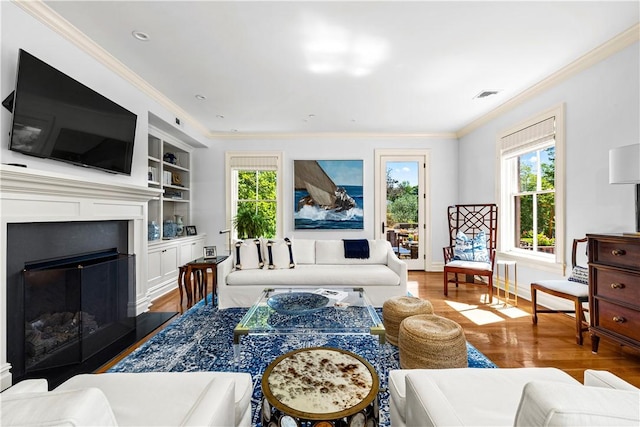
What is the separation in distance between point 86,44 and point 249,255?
2.53 meters

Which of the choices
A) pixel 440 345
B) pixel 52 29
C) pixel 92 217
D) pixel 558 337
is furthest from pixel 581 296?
pixel 52 29

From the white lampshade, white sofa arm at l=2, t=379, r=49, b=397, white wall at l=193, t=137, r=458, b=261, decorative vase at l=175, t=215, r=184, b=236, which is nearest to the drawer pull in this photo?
the white lampshade

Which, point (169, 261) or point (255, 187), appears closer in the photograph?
point (169, 261)

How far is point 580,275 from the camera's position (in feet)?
8.84

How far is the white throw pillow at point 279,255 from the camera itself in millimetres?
3604

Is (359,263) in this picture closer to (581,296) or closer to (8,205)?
(581,296)

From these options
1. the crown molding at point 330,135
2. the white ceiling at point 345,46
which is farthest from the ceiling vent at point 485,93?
the crown molding at point 330,135

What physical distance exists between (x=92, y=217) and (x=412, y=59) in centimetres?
323

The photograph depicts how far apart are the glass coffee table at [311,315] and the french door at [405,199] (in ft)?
9.13

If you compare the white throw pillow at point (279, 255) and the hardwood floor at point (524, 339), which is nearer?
the hardwood floor at point (524, 339)

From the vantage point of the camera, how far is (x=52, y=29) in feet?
7.23

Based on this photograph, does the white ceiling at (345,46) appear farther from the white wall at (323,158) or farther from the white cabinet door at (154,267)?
the white cabinet door at (154,267)

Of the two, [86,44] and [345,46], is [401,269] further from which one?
[86,44]

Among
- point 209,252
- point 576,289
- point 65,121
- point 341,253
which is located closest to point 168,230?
point 209,252
